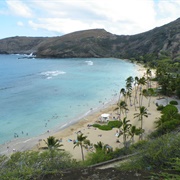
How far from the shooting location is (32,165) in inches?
614

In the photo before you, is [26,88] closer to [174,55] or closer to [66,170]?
[66,170]

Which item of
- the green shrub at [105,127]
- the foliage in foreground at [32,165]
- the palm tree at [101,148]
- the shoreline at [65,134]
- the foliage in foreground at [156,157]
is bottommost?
the shoreline at [65,134]

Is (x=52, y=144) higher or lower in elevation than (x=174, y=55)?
lower

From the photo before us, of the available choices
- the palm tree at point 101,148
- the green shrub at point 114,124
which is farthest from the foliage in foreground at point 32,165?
the green shrub at point 114,124

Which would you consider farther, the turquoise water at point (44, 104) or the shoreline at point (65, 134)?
the turquoise water at point (44, 104)

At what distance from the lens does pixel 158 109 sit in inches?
1886

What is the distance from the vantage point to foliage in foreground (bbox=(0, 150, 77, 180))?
14.3 meters

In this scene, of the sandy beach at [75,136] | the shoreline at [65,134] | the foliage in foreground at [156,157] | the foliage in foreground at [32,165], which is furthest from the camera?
the shoreline at [65,134]

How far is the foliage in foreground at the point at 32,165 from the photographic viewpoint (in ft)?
46.8

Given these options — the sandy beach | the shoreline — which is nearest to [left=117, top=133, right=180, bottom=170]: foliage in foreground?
the sandy beach

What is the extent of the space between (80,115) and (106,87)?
98.4ft

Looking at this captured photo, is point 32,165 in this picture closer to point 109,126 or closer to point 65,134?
point 65,134

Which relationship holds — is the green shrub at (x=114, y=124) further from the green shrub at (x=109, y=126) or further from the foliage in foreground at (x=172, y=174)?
the foliage in foreground at (x=172, y=174)

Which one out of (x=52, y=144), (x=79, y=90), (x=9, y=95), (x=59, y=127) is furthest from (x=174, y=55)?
(x=52, y=144)
